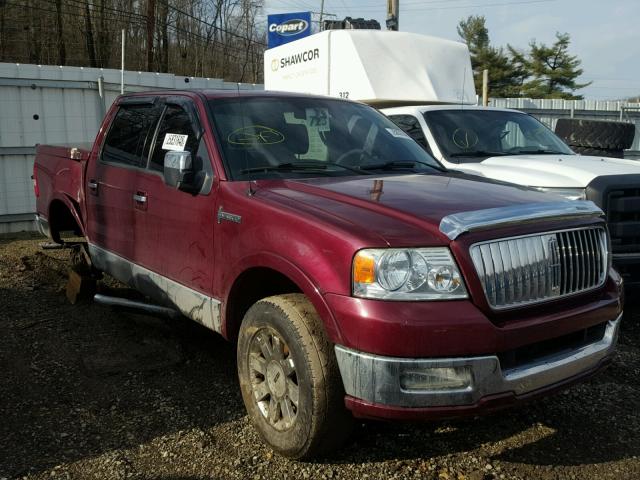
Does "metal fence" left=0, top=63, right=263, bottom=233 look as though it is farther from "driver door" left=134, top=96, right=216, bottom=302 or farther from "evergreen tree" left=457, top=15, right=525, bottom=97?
"evergreen tree" left=457, top=15, right=525, bottom=97

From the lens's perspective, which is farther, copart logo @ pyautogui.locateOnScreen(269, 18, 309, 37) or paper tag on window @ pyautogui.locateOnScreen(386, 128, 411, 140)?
copart logo @ pyautogui.locateOnScreen(269, 18, 309, 37)

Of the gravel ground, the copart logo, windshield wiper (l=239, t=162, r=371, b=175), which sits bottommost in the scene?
the gravel ground

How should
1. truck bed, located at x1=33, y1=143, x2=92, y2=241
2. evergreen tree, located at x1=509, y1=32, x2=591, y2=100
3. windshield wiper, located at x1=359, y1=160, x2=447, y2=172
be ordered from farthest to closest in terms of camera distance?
evergreen tree, located at x1=509, y1=32, x2=591, y2=100, truck bed, located at x1=33, y1=143, x2=92, y2=241, windshield wiper, located at x1=359, y1=160, x2=447, y2=172

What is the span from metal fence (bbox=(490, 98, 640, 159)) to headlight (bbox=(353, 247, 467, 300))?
46.3ft

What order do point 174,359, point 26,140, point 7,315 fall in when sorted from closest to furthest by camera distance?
1. point 174,359
2. point 7,315
3. point 26,140

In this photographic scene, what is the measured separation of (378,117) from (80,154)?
271cm

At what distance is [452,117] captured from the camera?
655cm

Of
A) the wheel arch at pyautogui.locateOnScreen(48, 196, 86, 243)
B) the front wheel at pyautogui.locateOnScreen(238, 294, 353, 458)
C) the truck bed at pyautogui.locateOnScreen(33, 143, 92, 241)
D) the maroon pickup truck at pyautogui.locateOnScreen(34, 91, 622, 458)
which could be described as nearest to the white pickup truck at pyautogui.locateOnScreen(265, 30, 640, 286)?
the maroon pickup truck at pyautogui.locateOnScreen(34, 91, 622, 458)

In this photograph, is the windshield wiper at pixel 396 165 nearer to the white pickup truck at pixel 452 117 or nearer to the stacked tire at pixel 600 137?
the white pickup truck at pixel 452 117

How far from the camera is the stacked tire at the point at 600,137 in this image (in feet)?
24.0

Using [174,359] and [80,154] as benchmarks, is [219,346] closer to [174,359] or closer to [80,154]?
[174,359]

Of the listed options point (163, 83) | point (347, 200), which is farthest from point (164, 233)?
point (163, 83)

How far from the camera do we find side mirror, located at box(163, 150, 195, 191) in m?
3.54

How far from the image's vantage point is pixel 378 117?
15.0ft
